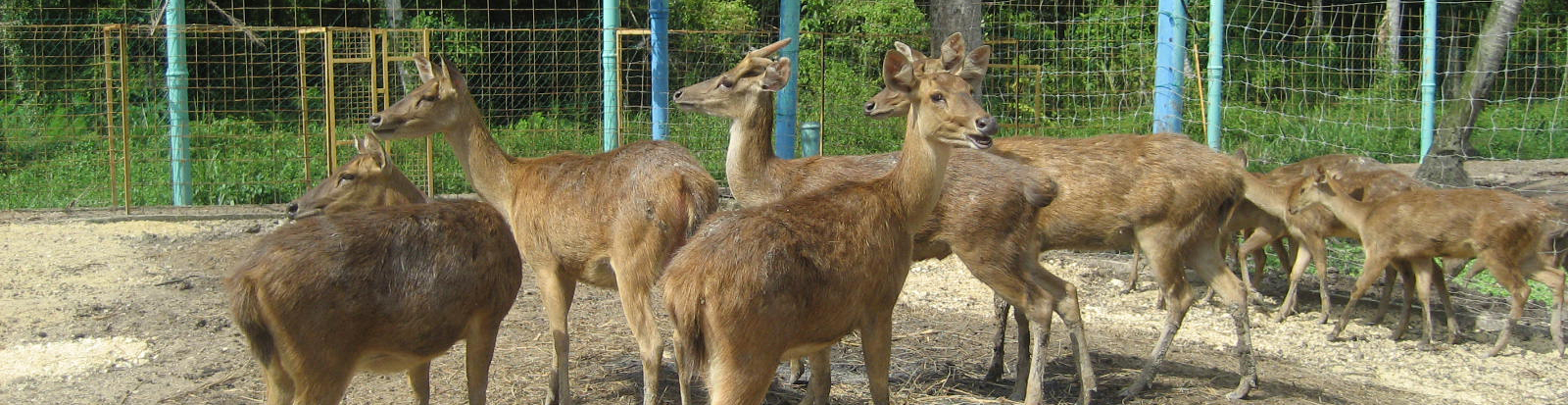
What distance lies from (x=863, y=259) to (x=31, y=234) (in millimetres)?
9095

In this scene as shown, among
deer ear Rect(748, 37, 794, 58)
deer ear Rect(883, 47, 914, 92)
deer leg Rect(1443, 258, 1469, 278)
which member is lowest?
deer leg Rect(1443, 258, 1469, 278)

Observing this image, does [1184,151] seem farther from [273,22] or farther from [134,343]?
[273,22]

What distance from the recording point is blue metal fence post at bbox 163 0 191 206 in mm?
12953

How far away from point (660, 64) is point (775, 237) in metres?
7.31

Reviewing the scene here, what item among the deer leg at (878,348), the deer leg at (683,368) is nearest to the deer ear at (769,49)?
the deer leg at (878,348)

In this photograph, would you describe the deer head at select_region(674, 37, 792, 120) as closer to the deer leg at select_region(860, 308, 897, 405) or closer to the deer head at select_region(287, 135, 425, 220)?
the deer head at select_region(287, 135, 425, 220)

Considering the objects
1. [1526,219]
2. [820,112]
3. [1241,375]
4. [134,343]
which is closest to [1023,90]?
[820,112]

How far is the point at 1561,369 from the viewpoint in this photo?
814cm

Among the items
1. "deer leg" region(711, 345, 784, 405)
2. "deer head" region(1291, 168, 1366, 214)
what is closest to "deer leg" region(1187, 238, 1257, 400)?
"deer head" region(1291, 168, 1366, 214)

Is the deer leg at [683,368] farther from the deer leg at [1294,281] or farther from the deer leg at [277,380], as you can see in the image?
the deer leg at [1294,281]

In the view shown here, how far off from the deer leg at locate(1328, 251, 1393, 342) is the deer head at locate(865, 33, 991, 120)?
3.08 metres

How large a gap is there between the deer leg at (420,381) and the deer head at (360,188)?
4.54 ft

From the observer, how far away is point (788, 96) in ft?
37.0

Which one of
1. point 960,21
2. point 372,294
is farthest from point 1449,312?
point 372,294
